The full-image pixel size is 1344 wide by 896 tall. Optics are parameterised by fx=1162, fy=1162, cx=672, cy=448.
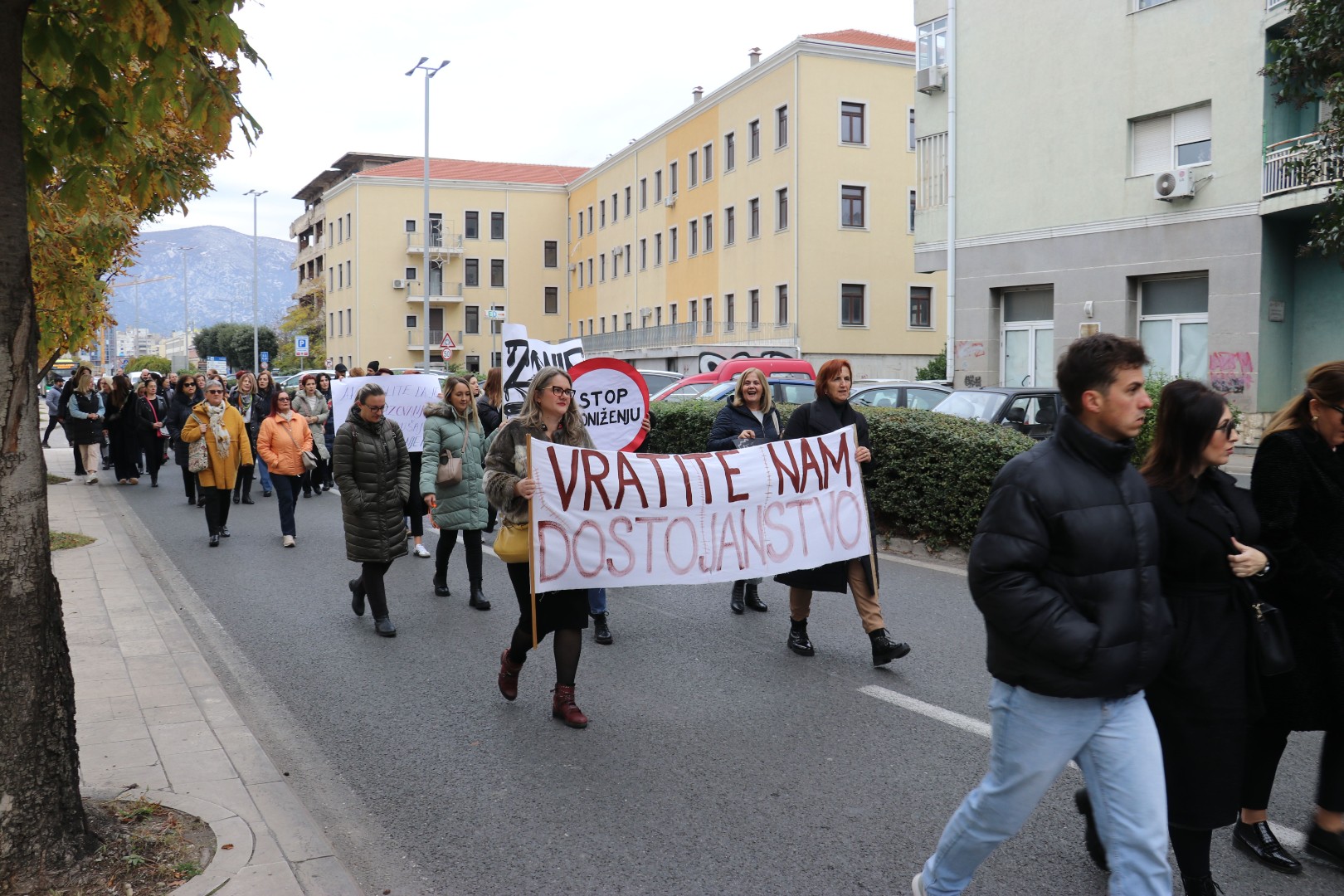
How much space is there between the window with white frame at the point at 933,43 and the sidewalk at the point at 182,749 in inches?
1058

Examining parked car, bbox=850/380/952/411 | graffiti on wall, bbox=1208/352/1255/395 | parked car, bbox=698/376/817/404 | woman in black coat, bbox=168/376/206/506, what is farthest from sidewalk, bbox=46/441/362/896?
graffiti on wall, bbox=1208/352/1255/395

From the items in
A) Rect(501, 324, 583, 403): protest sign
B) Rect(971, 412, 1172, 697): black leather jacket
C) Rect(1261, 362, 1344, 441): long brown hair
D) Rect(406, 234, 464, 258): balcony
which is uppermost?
Rect(406, 234, 464, 258): balcony

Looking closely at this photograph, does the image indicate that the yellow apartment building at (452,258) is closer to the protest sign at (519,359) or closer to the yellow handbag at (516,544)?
the protest sign at (519,359)

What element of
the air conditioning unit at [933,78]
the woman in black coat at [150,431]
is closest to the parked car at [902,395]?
the woman in black coat at [150,431]

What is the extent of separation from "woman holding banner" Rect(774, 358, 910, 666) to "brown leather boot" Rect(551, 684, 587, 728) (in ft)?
5.62

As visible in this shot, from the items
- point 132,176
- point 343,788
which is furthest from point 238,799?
point 132,176

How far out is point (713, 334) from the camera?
4644cm

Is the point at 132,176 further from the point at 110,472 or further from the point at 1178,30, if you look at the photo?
the point at 1178,30

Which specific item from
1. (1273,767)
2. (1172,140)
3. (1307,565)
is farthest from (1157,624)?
(1172,140)

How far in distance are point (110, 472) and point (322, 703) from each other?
18251 millimetres

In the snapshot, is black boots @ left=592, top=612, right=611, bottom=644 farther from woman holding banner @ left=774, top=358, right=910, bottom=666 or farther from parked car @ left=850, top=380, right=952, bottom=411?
parked car @ left=850, top=380, right=952, bottom=411

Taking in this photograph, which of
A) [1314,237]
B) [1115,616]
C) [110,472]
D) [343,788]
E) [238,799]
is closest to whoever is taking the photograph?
[1115,616]

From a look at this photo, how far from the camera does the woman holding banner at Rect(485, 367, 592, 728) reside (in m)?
5.89

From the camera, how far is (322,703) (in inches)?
253
